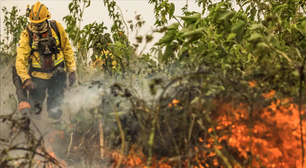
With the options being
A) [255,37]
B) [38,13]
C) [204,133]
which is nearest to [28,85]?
[38,13]

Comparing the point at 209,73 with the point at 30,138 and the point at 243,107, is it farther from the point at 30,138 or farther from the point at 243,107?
the point at 30,138

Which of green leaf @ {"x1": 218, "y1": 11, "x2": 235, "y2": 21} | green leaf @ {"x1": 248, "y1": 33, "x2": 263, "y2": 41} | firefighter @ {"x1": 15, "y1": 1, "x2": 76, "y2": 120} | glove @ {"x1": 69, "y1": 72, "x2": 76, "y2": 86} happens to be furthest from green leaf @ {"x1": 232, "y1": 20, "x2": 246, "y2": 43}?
glove @ {"x1": 69, "y1": 72, "x2": 76, "y2": 86}

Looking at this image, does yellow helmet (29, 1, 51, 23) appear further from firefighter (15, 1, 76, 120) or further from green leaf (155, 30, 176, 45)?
green leaf (155, 30, 176, 45)

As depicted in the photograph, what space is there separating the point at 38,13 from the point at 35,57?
0.32 meters

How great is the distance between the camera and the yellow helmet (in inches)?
79.0

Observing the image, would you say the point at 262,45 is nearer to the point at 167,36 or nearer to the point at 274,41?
the point at 274,41

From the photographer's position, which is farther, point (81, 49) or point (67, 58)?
point (81, 49)

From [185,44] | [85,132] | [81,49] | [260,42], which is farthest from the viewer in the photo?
[81,49]

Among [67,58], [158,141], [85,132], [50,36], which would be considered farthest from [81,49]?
[158,141]

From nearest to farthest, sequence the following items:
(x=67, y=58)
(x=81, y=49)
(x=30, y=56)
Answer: (x=30, y=56)
(x=67, y=58)
(x=81, y=49)

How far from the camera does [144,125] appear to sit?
3.25 feet

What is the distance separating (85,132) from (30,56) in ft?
3.25

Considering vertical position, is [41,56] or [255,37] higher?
[41,56]

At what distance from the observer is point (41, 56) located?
6.84 ft
